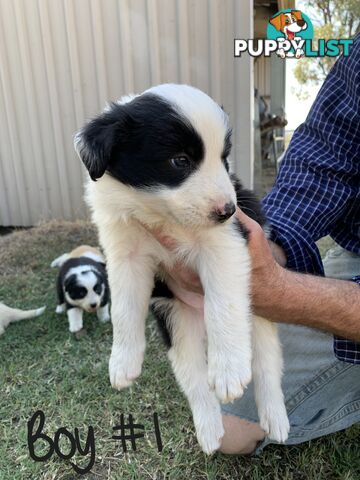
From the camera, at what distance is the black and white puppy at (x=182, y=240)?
1.37 meters

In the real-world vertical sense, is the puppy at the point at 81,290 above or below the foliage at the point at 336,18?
below

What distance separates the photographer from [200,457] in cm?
204

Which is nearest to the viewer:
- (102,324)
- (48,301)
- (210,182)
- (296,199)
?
(210,182)

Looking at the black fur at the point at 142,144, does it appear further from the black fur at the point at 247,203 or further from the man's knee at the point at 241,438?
the man's knee at the point at 241,438

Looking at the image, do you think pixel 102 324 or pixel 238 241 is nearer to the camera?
pixel 238 241

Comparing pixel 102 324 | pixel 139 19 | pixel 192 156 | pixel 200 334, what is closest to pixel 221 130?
pixel 192 156

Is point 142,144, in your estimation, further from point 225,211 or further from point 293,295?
point 293,295

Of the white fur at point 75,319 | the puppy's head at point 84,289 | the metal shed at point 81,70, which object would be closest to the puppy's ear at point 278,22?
the metal shed at point 81,70

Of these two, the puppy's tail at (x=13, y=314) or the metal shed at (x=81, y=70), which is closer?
the puppy's tail at (x=13, y=314)

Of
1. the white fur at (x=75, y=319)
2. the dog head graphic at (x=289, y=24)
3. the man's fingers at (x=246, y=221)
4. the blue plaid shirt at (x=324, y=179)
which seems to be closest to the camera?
the man's fingers at (x=246, y=221)

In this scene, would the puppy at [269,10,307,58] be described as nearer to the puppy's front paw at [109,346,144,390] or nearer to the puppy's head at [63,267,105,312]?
the puppy's head at [63,267,105,312]

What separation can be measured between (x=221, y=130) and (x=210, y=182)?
169 mm

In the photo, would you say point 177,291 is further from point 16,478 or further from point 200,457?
point 16,478

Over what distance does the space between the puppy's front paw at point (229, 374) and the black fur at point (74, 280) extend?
2.02 metres
